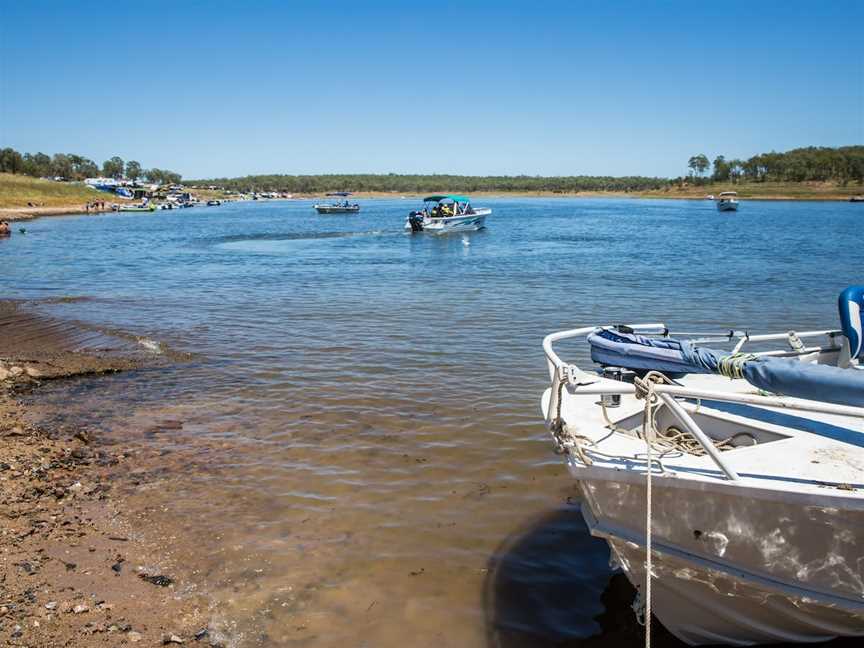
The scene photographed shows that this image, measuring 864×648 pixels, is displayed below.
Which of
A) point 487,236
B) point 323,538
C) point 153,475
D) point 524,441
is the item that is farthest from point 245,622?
point 487,236

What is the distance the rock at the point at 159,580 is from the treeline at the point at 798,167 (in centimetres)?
17391

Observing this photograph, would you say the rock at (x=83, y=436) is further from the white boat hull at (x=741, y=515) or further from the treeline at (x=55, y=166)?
the treeline at (x=55, y=166)

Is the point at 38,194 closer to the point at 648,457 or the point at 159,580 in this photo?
the point at 159,580

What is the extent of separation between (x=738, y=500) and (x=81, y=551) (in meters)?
5.86

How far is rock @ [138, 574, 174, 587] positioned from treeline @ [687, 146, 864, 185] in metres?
174

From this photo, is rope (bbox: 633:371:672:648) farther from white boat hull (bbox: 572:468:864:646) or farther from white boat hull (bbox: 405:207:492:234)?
white boat hull (bbox: 405:207:492:234)

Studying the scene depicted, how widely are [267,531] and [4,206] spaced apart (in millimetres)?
94493

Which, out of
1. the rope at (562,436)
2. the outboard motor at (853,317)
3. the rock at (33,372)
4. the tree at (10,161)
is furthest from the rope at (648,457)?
the tree at (10,161)

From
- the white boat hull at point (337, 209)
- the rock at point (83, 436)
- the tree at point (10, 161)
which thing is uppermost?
the tree at point (10, 161)

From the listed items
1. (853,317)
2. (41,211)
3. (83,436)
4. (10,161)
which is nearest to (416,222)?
(83,436)

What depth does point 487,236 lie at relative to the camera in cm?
5438

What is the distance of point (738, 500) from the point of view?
4.47m

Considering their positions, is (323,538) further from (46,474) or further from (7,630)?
(46,474)

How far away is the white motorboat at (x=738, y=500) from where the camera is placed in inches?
172
